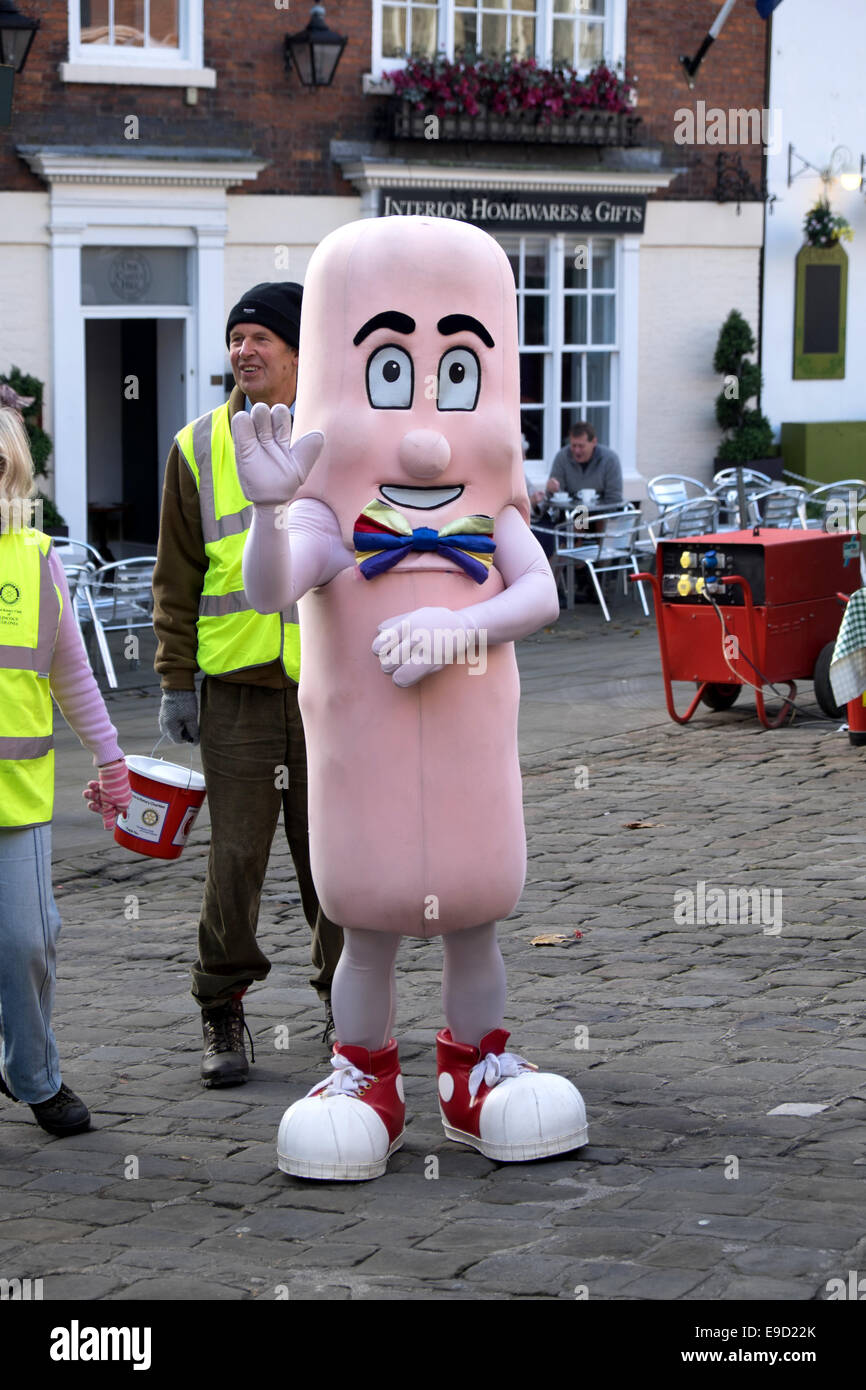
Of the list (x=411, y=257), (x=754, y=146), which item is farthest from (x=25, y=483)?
(x=754, y=146)

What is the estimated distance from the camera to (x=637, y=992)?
5863 mm

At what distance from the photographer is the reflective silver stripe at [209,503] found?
201 inches

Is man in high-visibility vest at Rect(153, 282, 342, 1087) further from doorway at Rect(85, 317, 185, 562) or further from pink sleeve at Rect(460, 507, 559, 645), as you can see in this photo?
doorway at Rect(85, 317, 185, 562)

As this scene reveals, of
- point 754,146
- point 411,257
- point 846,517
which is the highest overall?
point 754,146

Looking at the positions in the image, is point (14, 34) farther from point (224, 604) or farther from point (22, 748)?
point (22, 748)

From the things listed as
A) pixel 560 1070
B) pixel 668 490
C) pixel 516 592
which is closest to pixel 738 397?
pixel 668 490

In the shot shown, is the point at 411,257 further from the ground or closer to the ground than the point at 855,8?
closer to the ground

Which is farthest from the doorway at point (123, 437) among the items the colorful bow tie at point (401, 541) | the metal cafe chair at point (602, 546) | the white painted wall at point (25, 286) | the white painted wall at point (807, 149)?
the colorful bow tie at point (401, 541)

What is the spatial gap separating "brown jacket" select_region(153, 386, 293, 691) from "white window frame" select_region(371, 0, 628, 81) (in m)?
11.7

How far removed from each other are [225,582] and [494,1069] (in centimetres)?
151

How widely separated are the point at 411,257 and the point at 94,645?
9.07m

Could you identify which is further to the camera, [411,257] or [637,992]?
[637,992]

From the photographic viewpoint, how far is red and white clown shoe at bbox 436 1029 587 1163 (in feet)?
14.6
